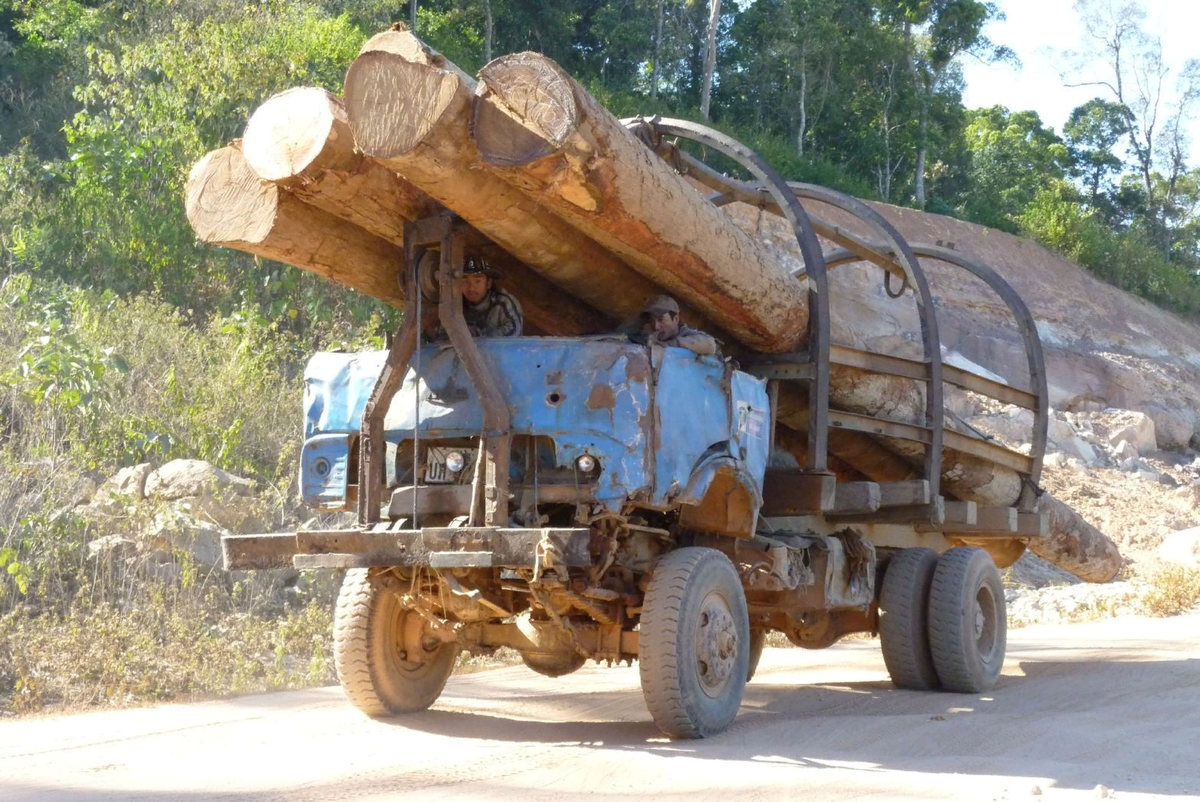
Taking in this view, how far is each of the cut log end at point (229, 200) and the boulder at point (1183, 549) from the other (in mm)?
13803

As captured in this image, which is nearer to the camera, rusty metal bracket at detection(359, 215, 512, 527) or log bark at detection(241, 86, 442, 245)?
log bark at detection(241, 86, 442, 245)

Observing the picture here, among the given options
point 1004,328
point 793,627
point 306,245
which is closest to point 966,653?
point 793,627

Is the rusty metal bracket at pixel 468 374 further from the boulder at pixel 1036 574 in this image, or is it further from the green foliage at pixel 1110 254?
the green foliage at pixel 1110 254

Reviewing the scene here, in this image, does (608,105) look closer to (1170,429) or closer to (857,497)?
(1170,429)

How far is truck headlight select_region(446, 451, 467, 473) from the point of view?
661 cm

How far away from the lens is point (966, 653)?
8867 millimetres

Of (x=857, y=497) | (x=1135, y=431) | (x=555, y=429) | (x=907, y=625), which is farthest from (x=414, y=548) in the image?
(x=1135, y=431)

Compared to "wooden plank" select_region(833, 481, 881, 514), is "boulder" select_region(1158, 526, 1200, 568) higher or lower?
lower

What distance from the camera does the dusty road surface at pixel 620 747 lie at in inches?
213

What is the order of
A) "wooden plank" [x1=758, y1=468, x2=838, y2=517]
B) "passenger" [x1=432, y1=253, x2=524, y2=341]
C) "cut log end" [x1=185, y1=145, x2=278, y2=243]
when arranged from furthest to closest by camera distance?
"wooden plank" [x1=758, y1=468, x2=838, y2=517] < "passenger" [x1=432, y1=253, x2=524, y2=341] < "cut log end" [x1=185, y1=145, x2=278, y2=243]

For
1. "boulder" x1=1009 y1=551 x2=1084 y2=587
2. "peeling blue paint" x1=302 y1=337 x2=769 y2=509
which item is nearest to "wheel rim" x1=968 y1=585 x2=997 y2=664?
"peeling blue paint" x1=302 y1=337 x2=769 y2=509

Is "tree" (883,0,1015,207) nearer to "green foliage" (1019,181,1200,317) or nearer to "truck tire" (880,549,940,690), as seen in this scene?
"green foliage" (1019,181,1200,317)

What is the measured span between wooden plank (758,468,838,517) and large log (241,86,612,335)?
223cm

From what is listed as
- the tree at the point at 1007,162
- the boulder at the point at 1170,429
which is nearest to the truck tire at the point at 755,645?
the boulder at the point at 1170,429
